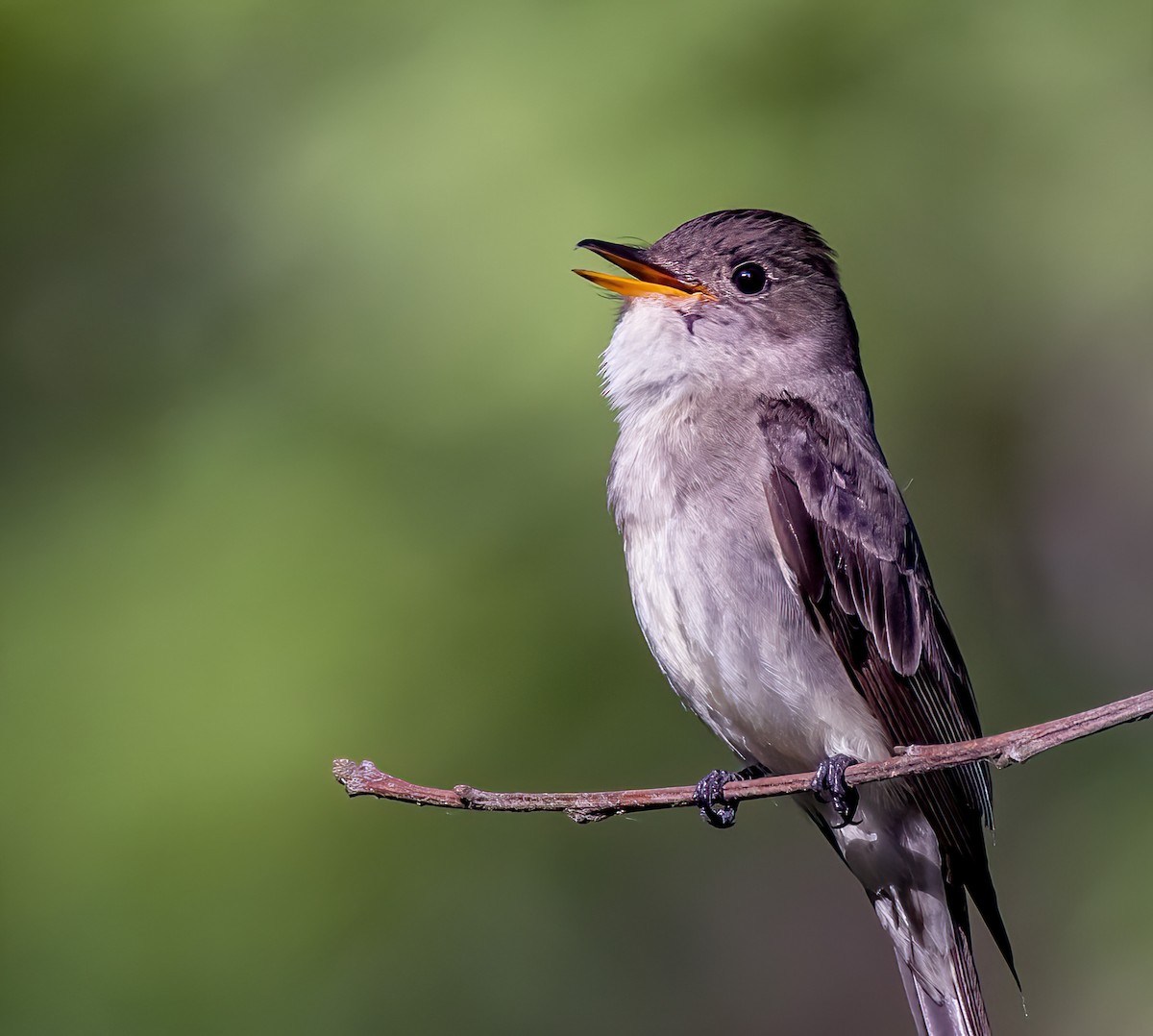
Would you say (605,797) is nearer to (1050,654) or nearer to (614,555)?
(614,555)

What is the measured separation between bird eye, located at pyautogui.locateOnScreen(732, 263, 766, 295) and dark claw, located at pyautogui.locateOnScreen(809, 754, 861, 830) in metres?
1.28

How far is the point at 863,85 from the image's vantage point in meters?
5.86

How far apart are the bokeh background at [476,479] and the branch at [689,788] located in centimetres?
197

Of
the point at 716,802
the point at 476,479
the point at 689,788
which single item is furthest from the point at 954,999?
the point at 476,479

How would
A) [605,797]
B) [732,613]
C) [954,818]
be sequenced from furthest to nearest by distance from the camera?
[954,818]
[732,613]
[605,797]

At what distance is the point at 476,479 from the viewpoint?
204 inches

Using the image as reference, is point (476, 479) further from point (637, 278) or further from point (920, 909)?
point (920, 909)

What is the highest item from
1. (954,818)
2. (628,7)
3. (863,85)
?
(628,7)

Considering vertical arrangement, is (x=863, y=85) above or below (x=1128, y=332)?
above

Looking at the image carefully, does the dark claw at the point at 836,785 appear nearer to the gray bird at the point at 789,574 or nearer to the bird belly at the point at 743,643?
the gray bird at the point at 789,574

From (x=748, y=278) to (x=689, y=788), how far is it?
5.25ft

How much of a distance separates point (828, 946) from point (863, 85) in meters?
3.61

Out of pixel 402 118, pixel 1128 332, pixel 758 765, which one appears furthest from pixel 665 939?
pixel 402 118

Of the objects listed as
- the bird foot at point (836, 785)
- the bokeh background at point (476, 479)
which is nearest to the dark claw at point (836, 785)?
the bird foot at point (836, 785)
